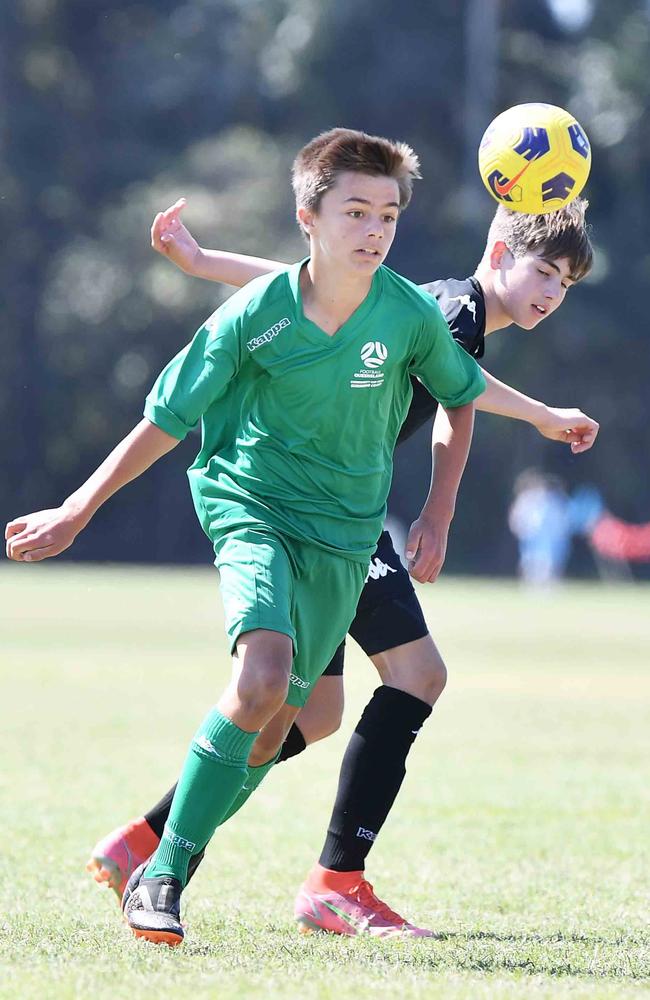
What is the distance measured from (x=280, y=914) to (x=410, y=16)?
3539cm

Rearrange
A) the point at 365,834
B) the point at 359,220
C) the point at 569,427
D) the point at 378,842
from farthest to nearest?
the point at 378,842 → the point at 569,427 → the point at 365,834 → the point at 359,220

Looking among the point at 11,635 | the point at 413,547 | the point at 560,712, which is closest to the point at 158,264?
the point at 11,635

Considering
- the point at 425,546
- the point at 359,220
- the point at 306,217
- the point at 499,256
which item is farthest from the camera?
the point at 499,256

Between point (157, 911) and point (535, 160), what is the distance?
8.58 feet

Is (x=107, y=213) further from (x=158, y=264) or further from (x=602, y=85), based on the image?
(x=602, y=85)

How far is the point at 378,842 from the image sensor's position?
6512 mm

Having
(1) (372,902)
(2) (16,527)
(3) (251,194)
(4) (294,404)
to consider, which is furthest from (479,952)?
(3) (251,194)

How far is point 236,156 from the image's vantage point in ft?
123

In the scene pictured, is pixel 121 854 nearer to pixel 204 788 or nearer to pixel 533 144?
pixel 204 788

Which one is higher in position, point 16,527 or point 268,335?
point 268,335

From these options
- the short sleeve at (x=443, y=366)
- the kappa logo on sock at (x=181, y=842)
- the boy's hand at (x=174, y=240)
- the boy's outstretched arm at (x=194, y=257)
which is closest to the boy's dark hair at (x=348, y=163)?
the short sleeve at (x=443, y=366)

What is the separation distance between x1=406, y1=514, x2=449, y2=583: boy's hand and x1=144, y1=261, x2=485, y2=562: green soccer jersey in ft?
0.57

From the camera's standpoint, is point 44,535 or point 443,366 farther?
point 443,366

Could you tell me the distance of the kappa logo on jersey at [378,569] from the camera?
16.6 ft
